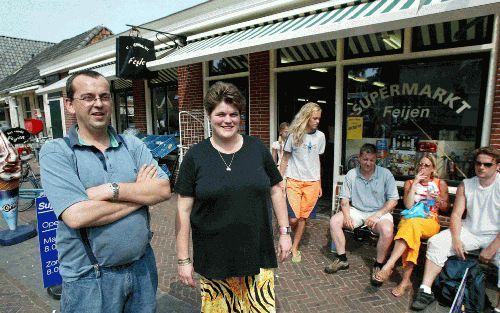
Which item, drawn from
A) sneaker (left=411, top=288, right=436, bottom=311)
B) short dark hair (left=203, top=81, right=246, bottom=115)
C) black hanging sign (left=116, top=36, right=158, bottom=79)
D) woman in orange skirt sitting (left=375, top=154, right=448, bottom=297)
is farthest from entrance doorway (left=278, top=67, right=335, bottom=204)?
short dark hair (left=203, top=81, right=246, bottom=115)

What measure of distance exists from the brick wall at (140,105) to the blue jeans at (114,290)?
7988 millimetres

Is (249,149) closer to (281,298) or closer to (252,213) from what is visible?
(252,213)

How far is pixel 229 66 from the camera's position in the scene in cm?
679

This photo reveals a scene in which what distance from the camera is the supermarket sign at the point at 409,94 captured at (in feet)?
13.6

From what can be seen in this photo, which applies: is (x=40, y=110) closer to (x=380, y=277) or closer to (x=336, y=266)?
(x=336, y=266)

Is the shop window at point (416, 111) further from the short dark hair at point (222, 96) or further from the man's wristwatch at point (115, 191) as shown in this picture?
the man's wristwatch at point (115, 191)

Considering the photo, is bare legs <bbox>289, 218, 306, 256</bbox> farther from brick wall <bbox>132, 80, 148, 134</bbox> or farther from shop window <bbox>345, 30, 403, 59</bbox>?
brick wall <bbox>132, 80, 148, 134</bbox>

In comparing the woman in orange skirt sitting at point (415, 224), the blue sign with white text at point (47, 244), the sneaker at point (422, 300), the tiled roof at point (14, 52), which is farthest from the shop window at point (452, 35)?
the tiled roof at point (14, 52)

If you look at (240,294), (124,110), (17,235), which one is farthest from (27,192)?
(124,110)

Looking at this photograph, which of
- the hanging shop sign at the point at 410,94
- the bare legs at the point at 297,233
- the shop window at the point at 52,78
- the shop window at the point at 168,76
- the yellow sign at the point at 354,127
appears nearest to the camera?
the bare legs at the point at 297,233

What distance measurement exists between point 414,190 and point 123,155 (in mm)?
3210

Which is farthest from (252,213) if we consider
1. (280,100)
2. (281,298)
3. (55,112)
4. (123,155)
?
(55,112)

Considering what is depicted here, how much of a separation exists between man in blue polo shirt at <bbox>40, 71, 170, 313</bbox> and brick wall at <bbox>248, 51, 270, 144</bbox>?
445 centimetres

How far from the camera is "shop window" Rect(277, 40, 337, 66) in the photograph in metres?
5.18
